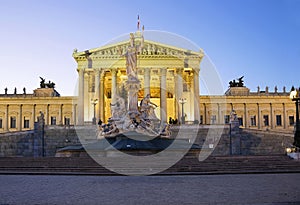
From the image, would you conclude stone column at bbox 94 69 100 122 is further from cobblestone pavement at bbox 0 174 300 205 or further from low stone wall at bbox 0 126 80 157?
cobblestone pavement at bbox 0 174 300 205

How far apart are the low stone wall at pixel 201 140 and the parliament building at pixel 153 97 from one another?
27.1 feet

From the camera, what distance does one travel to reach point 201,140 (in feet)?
160

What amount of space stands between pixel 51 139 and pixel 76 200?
3933cm

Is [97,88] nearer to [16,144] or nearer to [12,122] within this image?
[16,144]

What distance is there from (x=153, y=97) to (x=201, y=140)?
2867cm

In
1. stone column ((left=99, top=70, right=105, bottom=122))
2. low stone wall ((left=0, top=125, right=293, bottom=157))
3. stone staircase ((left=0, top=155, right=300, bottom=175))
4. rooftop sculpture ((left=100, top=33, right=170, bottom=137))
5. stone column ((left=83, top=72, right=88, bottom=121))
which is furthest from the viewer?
stone column ((left=83, top=72, right=88, bottom=121))

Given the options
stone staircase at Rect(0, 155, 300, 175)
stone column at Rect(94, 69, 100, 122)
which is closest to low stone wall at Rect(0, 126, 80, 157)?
stone column at Rect(94, 69, 100, 122)

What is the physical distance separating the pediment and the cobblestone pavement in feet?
171

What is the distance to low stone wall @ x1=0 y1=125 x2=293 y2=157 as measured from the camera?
45.6m

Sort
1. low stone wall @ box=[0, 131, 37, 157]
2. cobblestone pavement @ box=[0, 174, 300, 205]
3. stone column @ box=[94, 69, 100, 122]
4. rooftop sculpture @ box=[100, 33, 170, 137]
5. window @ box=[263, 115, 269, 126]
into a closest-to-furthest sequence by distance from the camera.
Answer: cobblestone pavement @ box=[0, 174, 300, 205], rooftop sculpture @ box=[100, 33, 170, 137], low stone wall @ box=[0, 131, 37, 157], stone column @ box=[94, 69, 100, 122], window @ box=[263, 115, 269, 126]

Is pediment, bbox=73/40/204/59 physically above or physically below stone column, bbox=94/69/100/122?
above

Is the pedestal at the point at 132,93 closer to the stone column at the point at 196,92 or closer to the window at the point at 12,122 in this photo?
the stone column at the point at 196,92

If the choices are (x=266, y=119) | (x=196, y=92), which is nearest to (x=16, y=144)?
(x=196, y=92)

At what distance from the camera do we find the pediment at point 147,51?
6625cm
